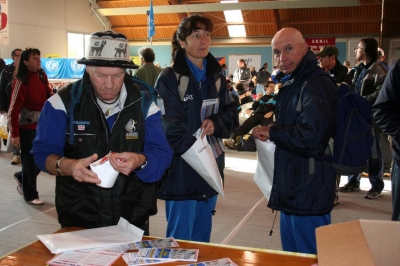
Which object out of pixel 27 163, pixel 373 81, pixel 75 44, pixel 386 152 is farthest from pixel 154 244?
pixel 75 44

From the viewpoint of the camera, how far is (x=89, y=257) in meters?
1.55

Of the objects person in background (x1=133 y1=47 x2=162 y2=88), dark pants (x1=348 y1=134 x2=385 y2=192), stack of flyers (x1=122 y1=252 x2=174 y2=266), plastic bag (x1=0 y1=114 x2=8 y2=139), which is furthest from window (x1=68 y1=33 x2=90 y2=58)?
stack of flyers (x1=122 y1=252 x2=174 y2=266)

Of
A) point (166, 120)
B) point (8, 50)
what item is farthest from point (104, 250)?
point (8, 50)

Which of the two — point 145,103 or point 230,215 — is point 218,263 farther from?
point 230,215

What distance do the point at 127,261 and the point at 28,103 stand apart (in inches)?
164

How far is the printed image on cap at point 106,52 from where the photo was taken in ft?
6.15

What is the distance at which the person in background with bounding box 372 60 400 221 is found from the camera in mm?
2611

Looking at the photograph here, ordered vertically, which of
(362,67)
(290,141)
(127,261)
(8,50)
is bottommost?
(127,261)

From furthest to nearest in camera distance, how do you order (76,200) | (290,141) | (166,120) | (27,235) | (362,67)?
1. (362,67)
2. (27,235)
3. (166,120)
4. (290,141)
5. (76,200)

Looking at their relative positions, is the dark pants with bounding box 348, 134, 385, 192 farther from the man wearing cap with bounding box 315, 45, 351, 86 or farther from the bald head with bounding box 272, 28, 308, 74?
the bald head with bounding box 272, 28, 308, 74

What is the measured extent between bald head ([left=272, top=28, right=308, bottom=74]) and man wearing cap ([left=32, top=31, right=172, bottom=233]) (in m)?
0.91

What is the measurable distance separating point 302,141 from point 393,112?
0.69m

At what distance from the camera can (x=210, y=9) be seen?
67.3 ft

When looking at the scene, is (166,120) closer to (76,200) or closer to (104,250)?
(76,200)
